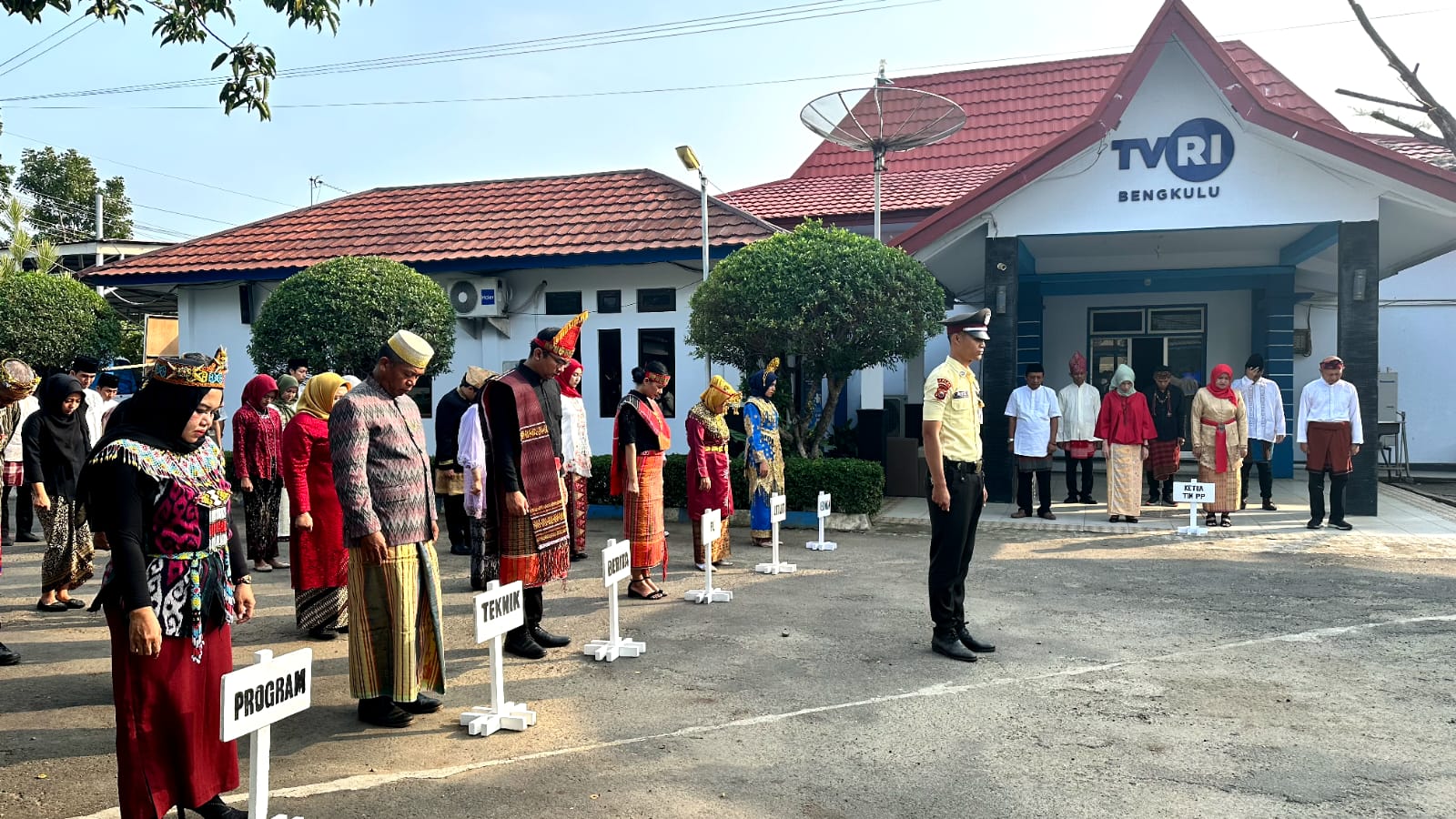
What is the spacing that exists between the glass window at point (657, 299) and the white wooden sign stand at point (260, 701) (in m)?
12.3

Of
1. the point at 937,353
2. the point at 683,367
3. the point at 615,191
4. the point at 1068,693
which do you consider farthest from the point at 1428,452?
the point at 1068,693

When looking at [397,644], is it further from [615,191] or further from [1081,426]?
[615,191]

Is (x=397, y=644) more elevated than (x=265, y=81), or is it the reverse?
(x=265, y=81)

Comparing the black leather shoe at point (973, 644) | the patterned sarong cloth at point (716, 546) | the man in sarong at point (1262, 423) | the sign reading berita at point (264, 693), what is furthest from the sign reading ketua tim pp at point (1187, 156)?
the sign reading berita at point (264, 693)

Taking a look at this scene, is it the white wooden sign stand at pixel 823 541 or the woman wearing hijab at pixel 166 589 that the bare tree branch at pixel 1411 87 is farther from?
the woman wearing hijab at pixel 166 589

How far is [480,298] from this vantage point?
1602 centimetres

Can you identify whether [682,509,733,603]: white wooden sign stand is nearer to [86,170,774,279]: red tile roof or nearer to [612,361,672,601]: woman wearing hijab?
[612,361,672,601]: woman wearing hijab

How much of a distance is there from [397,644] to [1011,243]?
10.4 metres

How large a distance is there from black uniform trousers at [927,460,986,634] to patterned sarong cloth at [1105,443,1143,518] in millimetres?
6263

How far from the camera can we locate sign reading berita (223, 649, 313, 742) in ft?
10.6

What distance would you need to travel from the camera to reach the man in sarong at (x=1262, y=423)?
12.5 metres

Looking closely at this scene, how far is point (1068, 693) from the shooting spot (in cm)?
541

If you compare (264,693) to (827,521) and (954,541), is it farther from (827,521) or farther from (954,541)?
(827,521)

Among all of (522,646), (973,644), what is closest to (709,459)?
(522,646)
